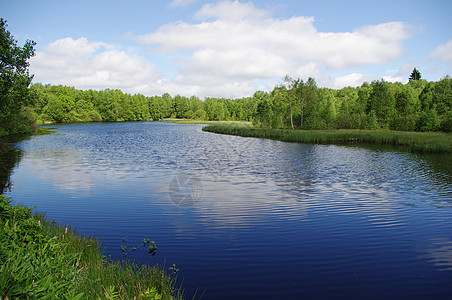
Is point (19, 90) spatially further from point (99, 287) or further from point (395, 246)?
point (395, 246)

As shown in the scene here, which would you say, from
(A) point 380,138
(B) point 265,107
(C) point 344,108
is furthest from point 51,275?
(B) point 265,107

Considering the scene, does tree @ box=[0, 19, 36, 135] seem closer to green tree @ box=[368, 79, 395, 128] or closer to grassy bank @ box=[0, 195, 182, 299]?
grassy bank @ box=[0, 195, 182, 299]

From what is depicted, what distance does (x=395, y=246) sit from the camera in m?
8.92

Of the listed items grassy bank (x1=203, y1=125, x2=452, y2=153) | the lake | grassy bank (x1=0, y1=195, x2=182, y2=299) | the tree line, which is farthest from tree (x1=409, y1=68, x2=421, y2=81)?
grassy bank (x1=0, y1=195, x2=182, y2=299)

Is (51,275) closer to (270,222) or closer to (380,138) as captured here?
(270,222)

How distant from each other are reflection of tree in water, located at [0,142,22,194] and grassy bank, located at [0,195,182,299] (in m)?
10.8

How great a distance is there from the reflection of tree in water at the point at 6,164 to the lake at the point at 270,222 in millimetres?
550

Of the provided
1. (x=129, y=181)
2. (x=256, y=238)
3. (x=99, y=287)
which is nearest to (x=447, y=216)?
(x=256, y=238)

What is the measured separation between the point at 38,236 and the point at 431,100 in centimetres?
7584

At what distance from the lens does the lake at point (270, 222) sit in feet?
22.8

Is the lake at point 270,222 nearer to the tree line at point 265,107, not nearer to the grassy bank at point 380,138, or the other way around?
the tree line at point 265,107

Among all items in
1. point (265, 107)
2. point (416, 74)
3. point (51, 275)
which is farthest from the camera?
point (416, 74)

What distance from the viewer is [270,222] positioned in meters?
10.9

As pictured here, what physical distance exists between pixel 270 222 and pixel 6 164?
20.6 meters
